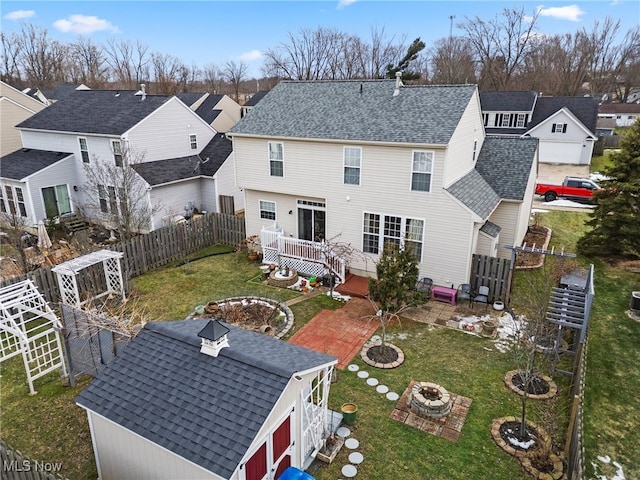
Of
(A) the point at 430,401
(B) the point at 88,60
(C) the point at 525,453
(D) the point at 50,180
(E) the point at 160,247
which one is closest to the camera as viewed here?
(C) the point at 525,453

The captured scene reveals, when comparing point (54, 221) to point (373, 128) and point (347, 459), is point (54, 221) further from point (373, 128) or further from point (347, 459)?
point (347, 459)

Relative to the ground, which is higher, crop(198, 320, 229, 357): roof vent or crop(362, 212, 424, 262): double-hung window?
crop(198, 320, 229, 357): roof vent

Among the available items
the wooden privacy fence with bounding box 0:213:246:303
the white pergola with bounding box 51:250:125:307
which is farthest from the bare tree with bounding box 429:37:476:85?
the white pergola with bounding box 51:250:125:307

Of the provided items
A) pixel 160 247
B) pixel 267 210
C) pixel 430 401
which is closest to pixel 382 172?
pixel 267 210

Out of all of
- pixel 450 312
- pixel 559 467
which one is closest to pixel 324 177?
pixel 450 312

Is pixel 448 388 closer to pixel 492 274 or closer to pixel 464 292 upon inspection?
pixel 464 292

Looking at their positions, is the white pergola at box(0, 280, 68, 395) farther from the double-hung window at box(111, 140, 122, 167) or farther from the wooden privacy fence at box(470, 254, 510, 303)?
the wooden privacy fence at box(470, 254, 510, 303)
